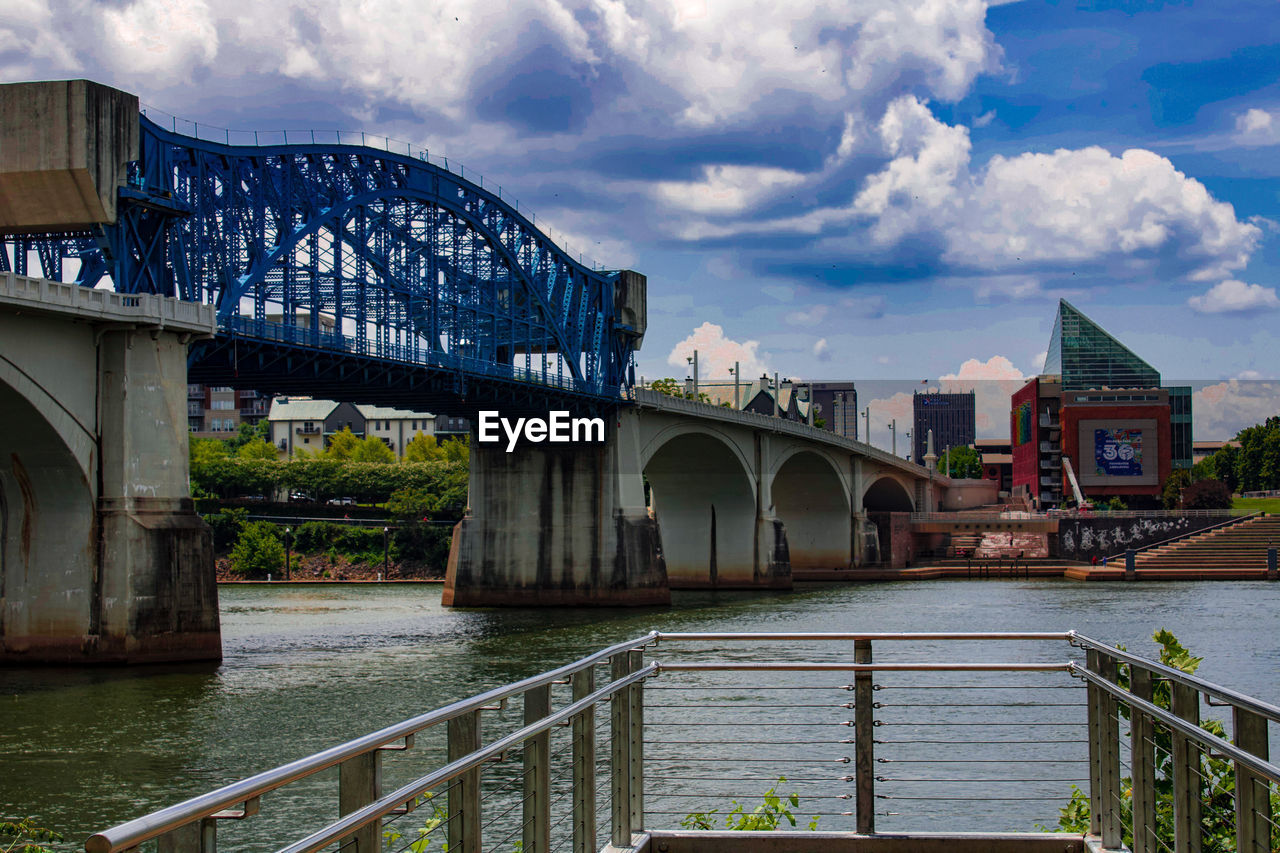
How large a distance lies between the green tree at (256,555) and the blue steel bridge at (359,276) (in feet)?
115

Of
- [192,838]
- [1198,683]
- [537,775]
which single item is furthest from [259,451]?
[192,838]

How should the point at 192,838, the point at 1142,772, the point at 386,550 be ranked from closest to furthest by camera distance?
the point at 192,838, the point at 1142,772, the point at 386,550

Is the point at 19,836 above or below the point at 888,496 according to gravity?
below

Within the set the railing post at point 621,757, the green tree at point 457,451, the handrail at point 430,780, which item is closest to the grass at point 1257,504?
the green tree at point 457,451

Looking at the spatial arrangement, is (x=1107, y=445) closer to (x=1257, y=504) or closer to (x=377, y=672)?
(x=1257, y=504)

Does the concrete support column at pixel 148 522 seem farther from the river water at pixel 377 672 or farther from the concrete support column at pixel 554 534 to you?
the concrete support column at pixel 554 534

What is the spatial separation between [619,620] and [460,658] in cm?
1695

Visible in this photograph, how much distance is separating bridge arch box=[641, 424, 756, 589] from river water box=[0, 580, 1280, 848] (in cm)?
772

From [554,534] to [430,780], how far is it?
66.6 metres

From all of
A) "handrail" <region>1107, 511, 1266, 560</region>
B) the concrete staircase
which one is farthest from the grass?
the concrete staircase

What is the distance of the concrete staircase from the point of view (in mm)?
97500

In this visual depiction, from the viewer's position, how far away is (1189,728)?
629 centimetres

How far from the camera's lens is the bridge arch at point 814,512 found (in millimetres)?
113375
